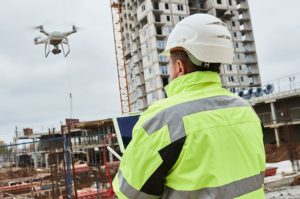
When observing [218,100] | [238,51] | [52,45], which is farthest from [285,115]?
[238,51]

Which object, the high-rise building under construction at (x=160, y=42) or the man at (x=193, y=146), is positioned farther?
the high-rise building under construction at (x=160, y=42)

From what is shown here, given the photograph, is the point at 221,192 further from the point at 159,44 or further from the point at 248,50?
the point at 248,50

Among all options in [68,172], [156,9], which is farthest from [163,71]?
[68,172]

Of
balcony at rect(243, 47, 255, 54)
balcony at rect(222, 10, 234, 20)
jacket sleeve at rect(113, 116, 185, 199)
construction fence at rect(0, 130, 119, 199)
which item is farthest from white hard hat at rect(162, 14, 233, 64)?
balcony at rect(243, 47, 255, 54)

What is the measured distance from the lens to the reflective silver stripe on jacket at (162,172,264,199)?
140 cm

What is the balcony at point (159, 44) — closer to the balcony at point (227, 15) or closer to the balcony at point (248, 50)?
the balcony at point (227, 15)

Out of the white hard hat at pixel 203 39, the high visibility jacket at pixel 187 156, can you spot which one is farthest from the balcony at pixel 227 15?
the high visibility jacket at pixel 187 156

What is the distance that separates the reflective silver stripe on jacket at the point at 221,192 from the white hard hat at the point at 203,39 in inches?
20.4

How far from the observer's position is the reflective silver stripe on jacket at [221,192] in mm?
1404

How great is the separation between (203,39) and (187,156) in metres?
0.53

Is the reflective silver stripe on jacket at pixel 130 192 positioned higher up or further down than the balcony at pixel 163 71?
further down

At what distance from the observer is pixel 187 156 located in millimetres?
1399

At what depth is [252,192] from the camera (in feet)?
4.96

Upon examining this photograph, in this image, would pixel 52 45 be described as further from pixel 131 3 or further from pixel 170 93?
pixel 131 3
